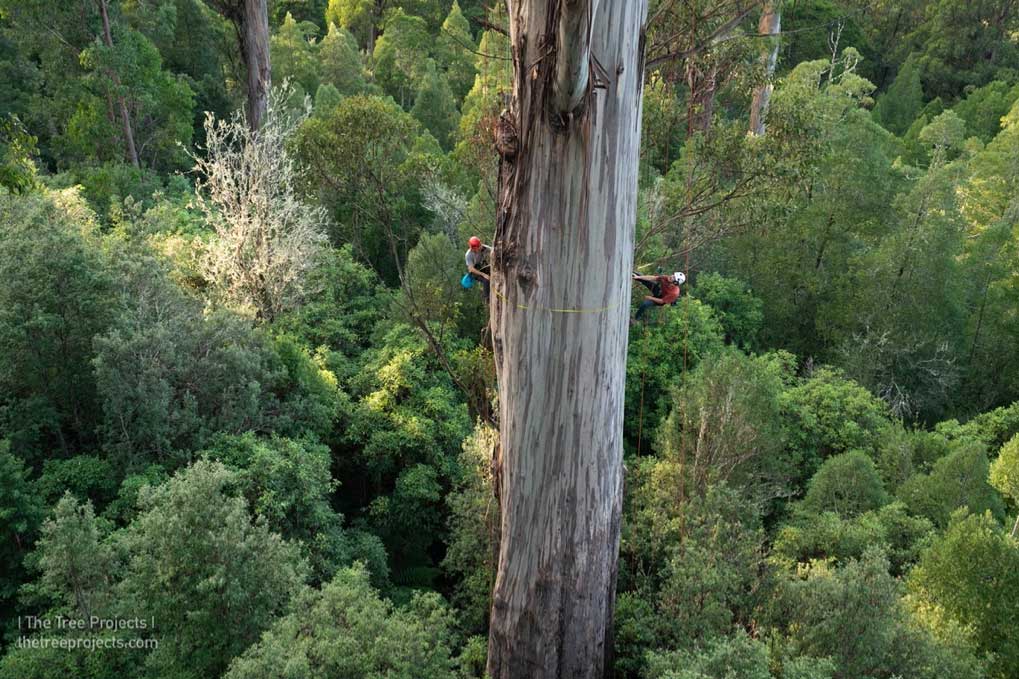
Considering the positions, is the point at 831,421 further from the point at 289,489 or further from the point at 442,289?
the point at 289,489

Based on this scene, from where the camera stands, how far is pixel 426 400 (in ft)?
32.6

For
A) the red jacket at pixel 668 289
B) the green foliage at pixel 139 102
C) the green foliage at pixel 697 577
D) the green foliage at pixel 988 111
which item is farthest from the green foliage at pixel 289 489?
the green foliage at pixel 988 111

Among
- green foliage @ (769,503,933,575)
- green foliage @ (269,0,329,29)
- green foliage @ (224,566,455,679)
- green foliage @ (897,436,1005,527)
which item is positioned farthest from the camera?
green foliage @ (269,0,329,29)

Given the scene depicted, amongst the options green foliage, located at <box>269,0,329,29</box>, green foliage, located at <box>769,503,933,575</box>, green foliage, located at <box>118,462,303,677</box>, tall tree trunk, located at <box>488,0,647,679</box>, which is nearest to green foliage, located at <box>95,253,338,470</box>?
green foliage, located at <box>118,462,303,677</box>

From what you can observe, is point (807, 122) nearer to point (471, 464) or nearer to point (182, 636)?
point (471, 464)

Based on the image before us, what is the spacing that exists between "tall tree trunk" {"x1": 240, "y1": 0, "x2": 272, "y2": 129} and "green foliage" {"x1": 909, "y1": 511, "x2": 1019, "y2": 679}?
13.0 meters

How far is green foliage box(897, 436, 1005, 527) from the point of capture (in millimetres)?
8203

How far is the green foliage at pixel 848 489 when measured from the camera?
8078 millimetres

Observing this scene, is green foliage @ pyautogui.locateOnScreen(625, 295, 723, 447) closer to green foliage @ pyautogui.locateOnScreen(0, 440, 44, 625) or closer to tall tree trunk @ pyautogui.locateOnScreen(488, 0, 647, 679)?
tall tree trunk @ pyautogui.locateOnScreen(488, 0, 647, 679)

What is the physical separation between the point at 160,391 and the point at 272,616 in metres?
3.57

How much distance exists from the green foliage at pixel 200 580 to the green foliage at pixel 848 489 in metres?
5.85

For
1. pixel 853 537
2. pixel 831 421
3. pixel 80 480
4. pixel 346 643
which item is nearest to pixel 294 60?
pixel 80 480

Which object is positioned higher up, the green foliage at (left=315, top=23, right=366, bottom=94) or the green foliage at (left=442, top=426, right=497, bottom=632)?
the green foliage at (left=315, top=23, right=366, bottom=94)

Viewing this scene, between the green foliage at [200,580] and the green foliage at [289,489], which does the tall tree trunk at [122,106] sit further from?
the green foliage at [200,580]
